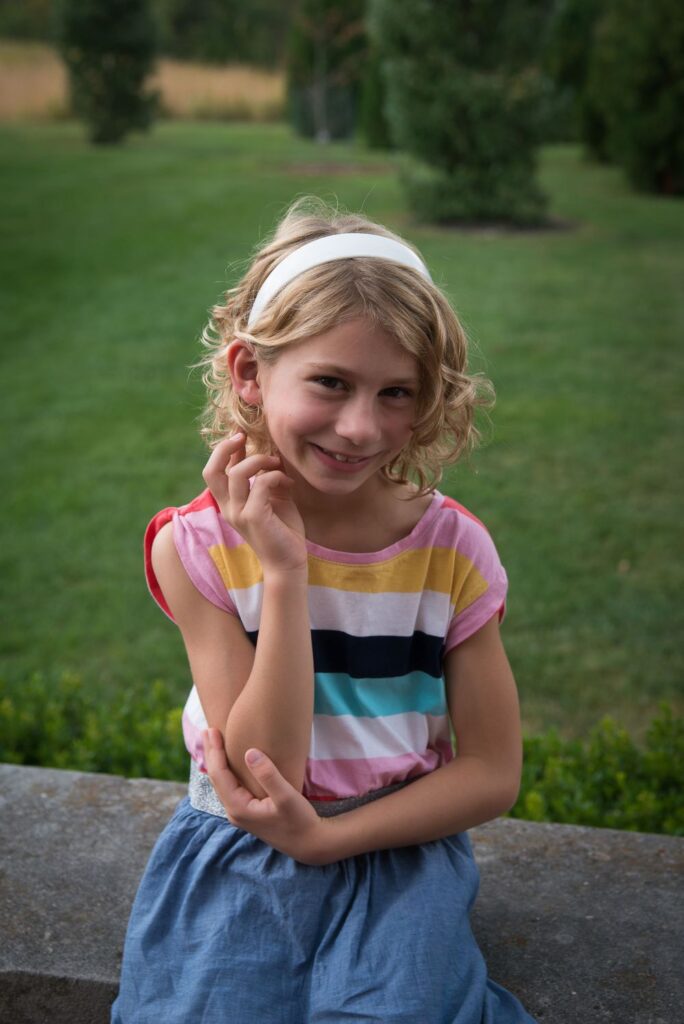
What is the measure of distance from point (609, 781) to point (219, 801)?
1365mm

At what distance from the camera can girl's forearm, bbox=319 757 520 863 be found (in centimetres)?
164

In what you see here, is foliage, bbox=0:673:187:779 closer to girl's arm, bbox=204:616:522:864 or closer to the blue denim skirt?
the blue denim skirt

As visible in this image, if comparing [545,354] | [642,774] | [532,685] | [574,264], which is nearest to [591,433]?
[545,354]

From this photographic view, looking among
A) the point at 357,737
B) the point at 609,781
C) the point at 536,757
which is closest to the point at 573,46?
the point at 536,757

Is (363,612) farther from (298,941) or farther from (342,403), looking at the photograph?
(298,941)

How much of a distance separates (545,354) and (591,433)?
1.48 metres

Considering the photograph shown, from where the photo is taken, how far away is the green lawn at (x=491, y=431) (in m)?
4.04

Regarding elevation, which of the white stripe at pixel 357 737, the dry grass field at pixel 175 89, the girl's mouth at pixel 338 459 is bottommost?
the dry grass field at pixel 175 89

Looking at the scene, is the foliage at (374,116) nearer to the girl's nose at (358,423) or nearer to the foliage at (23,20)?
the foliage at (23,20)

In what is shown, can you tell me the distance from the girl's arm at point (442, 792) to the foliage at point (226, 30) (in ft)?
118

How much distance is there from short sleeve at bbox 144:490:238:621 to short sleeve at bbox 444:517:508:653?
0.35 m

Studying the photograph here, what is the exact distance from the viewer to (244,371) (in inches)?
69.4

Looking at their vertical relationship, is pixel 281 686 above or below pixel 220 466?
below

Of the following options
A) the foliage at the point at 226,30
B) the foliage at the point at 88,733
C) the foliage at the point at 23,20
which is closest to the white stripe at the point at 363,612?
the foliage at the point at 88,733
